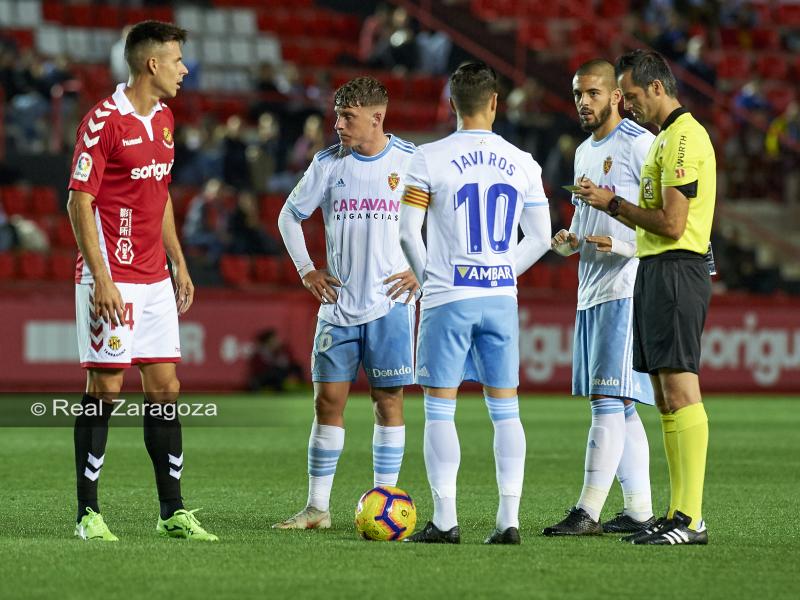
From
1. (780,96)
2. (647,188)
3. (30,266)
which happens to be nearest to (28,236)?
(30,266)

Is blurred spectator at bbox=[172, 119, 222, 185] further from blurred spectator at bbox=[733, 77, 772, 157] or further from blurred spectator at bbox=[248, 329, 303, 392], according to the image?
blurred spectator at bbox=[733, 77, 772, 157]

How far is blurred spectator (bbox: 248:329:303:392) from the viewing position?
18.6m

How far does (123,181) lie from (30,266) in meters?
12.2

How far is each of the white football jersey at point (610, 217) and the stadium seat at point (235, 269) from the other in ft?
40.6

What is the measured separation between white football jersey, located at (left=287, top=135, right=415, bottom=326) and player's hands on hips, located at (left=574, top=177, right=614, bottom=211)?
3.87 ft

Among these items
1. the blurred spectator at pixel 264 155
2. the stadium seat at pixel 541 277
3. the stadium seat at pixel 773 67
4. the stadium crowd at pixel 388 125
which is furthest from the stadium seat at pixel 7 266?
the stadium seat at pixel 773 67

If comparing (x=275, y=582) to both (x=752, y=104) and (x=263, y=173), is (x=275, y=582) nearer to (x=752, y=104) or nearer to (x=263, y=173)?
(x=263, y=173)

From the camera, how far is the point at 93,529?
696 cm

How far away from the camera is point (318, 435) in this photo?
7.94 metres

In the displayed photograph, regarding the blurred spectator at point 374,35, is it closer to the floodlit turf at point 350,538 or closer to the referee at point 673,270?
the floodlit turf at point 350,538

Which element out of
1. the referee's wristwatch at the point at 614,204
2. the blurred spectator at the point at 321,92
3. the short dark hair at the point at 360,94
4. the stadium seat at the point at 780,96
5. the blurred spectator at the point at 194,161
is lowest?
the referee's wristwatch at the point at 614,204

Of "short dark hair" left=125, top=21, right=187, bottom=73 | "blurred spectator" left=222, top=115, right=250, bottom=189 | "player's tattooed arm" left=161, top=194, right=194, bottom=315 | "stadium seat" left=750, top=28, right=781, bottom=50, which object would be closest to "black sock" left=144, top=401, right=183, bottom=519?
"player's tattooed arm" left=161, top=194, right=194, bottom=315

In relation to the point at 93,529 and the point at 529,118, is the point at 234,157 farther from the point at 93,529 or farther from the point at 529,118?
the point at 93,529

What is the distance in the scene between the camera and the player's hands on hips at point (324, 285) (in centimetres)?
786
